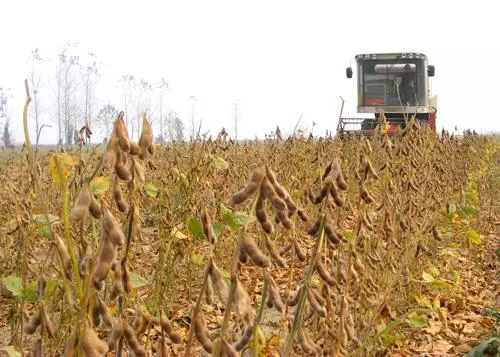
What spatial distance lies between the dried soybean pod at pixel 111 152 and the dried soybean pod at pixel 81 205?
61mm

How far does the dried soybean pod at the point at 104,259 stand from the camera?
1.05 metres

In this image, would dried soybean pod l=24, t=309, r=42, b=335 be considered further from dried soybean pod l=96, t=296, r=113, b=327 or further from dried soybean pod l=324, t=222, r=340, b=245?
dried soybean pod l=324, t=222, r=340, b=245

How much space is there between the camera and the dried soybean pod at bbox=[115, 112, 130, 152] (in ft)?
3.65

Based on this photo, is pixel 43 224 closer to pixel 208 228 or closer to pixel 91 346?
pixel 208 228

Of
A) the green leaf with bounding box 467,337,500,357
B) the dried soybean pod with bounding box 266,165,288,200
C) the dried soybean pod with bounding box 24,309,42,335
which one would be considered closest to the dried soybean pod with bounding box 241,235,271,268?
the dried soybean pod with bounding box 266,165,288,200

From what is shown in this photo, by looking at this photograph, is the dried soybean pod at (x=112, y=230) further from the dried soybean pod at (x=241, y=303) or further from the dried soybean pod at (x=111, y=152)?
the dried soybean pod at (x=241, y=303)

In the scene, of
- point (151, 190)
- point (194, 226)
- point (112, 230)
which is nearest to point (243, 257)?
point (112, 230)

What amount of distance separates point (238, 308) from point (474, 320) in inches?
144

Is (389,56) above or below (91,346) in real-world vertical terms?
above

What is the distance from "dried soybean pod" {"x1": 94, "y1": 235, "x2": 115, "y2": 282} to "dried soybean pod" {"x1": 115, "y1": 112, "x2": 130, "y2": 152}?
0.19m

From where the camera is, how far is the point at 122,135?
1121 mm

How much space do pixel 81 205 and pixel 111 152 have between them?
123mm

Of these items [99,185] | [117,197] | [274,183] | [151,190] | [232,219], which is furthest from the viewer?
[151,190]

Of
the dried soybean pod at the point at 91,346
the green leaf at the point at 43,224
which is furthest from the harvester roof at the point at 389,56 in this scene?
the dried soybean pod at the point at 91,346
